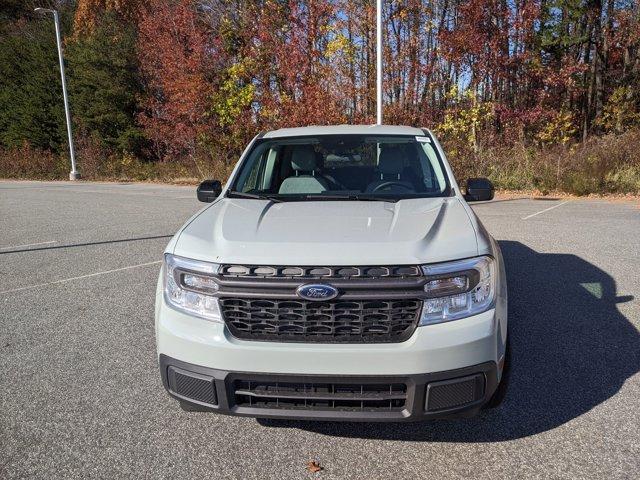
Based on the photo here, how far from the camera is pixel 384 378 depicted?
2.25 meters

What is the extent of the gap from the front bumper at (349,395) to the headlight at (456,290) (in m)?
0.26

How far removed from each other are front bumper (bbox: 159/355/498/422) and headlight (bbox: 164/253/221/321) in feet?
0.93

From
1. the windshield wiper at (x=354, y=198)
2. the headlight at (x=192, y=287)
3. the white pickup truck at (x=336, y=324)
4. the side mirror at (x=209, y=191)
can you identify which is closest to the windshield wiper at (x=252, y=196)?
the windshield wiper at (x=354, y=198)

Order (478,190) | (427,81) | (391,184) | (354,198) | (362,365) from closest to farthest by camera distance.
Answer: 1. (362,365)
2. (354,198)
3. (391,184)
4. (478,190)
5. (427,81)

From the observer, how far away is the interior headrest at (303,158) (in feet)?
13.8

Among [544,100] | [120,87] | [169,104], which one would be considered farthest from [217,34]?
[544,100]

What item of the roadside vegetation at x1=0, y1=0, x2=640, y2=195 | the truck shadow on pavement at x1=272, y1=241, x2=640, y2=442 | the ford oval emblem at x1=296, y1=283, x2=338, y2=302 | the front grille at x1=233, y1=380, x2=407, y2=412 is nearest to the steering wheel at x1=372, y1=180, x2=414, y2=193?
the truck shadow on pavement at x1=272, y1=241, x2=640, y2=442

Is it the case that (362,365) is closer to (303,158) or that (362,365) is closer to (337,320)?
(337,320)

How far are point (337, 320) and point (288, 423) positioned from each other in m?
0.91

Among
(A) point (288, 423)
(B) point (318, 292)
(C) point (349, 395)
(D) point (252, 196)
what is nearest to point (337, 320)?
(B) point (318, 292)

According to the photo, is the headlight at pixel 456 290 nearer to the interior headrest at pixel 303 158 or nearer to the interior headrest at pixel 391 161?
the interior headrest at pixel 391 161

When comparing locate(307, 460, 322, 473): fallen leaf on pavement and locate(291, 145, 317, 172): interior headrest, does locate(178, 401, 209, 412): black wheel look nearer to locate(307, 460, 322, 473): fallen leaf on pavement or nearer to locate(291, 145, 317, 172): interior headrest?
locate(307, 460, 322, 473): fallen leaf on pavement

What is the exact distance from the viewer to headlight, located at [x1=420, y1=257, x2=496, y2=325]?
232cm

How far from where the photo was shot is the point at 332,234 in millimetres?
2514
